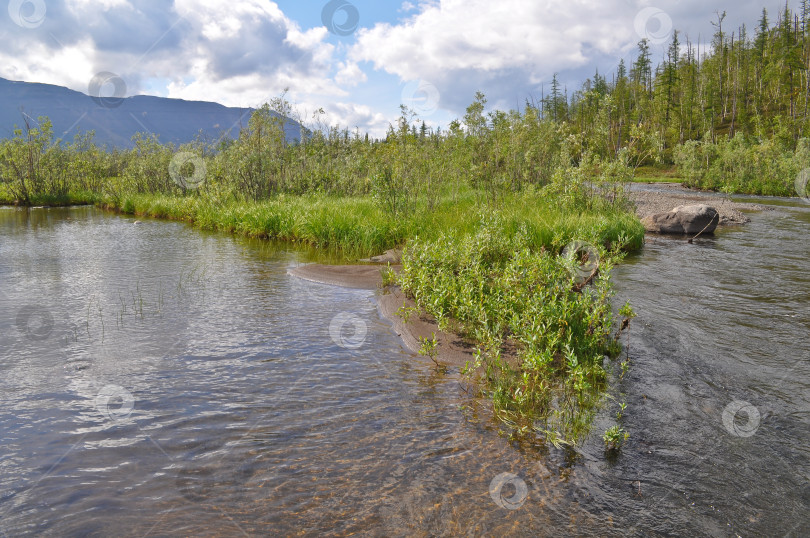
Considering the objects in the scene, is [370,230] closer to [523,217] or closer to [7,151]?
[523,217]

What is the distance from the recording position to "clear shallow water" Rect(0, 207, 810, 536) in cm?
368

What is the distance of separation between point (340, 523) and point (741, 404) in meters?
4.67

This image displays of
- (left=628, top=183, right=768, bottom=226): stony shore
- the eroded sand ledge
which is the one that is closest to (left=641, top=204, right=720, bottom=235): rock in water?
(left=628, top=183, right=768, bottom=226): stony shore

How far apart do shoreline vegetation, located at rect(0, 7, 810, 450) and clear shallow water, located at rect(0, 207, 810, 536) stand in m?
0.63

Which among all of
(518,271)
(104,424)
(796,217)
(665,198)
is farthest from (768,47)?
(104,424)

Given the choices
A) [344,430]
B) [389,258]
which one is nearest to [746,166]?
[389,258]

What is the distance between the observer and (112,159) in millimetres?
41688

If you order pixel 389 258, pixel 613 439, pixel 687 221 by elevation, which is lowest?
pixel 613 439

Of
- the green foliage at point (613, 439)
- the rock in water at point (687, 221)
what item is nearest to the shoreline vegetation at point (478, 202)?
the green foliage at point (613, 439)

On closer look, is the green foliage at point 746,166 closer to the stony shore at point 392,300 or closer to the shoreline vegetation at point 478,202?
the shoreline vegetation at point 478,202

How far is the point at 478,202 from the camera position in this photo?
17141 mm

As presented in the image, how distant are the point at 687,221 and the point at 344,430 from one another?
19813mm

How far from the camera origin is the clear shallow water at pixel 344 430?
3682 millimetres

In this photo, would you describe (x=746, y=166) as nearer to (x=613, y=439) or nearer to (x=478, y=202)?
(x=478, y=202)
